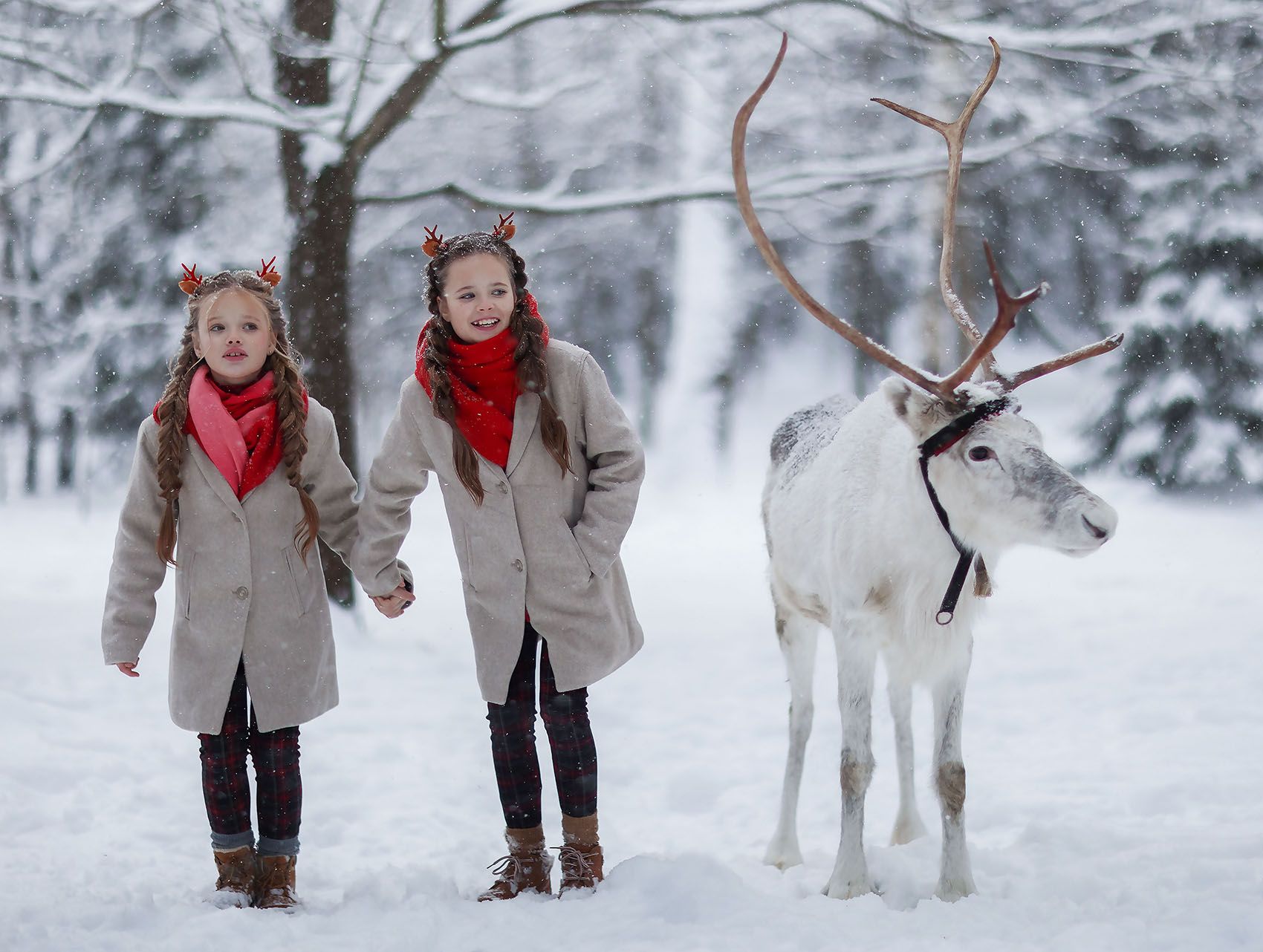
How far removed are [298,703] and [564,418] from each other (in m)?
1.04

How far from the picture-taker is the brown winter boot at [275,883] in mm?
2721

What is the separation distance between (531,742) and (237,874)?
0.84 m

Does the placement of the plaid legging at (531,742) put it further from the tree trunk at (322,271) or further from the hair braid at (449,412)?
the tree trunk at (322,271)

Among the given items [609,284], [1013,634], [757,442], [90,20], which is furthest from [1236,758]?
[757,442]

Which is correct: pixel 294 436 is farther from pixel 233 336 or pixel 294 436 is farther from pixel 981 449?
pixel 981 449

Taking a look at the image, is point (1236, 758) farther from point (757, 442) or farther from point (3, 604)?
point (757, 442)

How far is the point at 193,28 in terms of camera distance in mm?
6973

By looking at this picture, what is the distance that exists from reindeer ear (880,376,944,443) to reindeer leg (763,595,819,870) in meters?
1.14

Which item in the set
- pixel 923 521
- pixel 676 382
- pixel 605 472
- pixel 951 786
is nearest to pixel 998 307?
pixel 923 521

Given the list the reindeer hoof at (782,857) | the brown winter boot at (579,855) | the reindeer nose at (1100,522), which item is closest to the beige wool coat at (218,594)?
the brown winter boot at (579,855)

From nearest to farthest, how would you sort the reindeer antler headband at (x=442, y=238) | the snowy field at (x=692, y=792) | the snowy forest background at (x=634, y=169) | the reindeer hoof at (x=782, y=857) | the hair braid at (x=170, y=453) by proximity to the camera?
1. the snowy field at (x=692, y=792)
2. the hair braid at (x=170, y=453)
3. the reindeer antler headband at (x=442, y=238)
4. the reindeer hoof at (x=782, y=857)
5. the snowy forest background at (x=634, y=169)

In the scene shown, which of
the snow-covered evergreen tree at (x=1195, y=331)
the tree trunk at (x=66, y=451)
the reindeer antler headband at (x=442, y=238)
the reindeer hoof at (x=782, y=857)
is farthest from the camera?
the tree trunk at (x=66, y=451)

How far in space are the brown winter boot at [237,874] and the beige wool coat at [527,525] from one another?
0.78 m

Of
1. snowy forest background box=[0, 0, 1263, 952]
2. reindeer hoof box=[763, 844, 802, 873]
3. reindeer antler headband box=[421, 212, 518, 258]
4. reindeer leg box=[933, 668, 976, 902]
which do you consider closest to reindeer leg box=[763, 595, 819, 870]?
reindeer hoof box=[763, 844, 802, 873]
